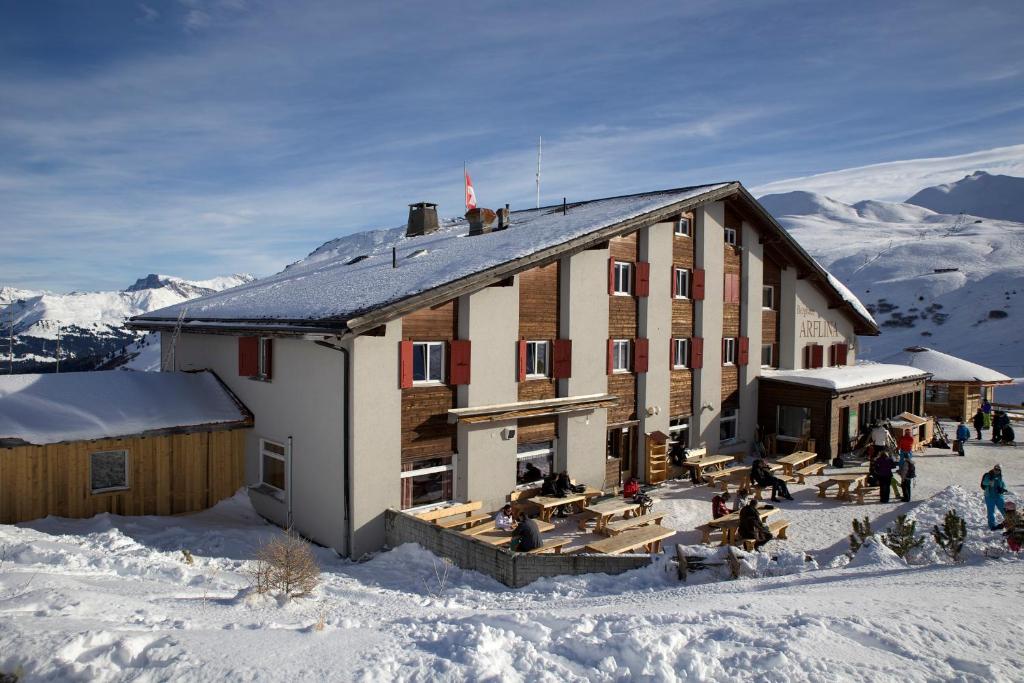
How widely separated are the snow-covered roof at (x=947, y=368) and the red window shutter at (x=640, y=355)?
19.9m

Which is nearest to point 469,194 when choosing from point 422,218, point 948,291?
point 422,218

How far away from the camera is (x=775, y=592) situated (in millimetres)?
9219

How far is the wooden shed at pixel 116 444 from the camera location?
13.1 meters

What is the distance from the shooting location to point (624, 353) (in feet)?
63.7

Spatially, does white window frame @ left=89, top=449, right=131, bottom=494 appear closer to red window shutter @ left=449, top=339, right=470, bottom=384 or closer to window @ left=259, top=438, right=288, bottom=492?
window @ left=259, top=438, right=288, bottom=492

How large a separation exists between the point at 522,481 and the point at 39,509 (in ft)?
33.0

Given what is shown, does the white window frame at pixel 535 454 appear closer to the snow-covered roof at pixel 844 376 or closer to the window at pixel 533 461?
the window at pixel 533 461

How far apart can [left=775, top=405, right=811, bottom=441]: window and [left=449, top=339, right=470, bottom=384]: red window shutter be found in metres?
13.6

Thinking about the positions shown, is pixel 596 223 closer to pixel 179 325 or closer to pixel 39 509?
pixel 179 325

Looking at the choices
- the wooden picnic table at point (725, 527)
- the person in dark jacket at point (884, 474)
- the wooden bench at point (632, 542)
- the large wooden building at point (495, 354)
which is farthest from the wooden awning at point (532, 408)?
the person in dark jacket at point (884, 474)

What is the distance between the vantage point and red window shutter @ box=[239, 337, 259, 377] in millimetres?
15773

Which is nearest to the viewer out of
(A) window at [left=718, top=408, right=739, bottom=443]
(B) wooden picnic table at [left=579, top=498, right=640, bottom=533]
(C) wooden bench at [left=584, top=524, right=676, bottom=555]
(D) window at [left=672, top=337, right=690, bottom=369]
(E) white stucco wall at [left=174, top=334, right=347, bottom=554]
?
(C) wooden bench at [left=584, top=524, right=676, bottom=555]

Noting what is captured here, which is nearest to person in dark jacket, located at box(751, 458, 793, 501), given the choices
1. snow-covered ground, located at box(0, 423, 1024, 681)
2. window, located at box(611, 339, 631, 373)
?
window, located at box(611, 339, 631, 373)

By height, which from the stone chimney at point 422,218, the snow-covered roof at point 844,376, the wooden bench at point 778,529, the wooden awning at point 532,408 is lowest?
the wooden bench at point 778,529
